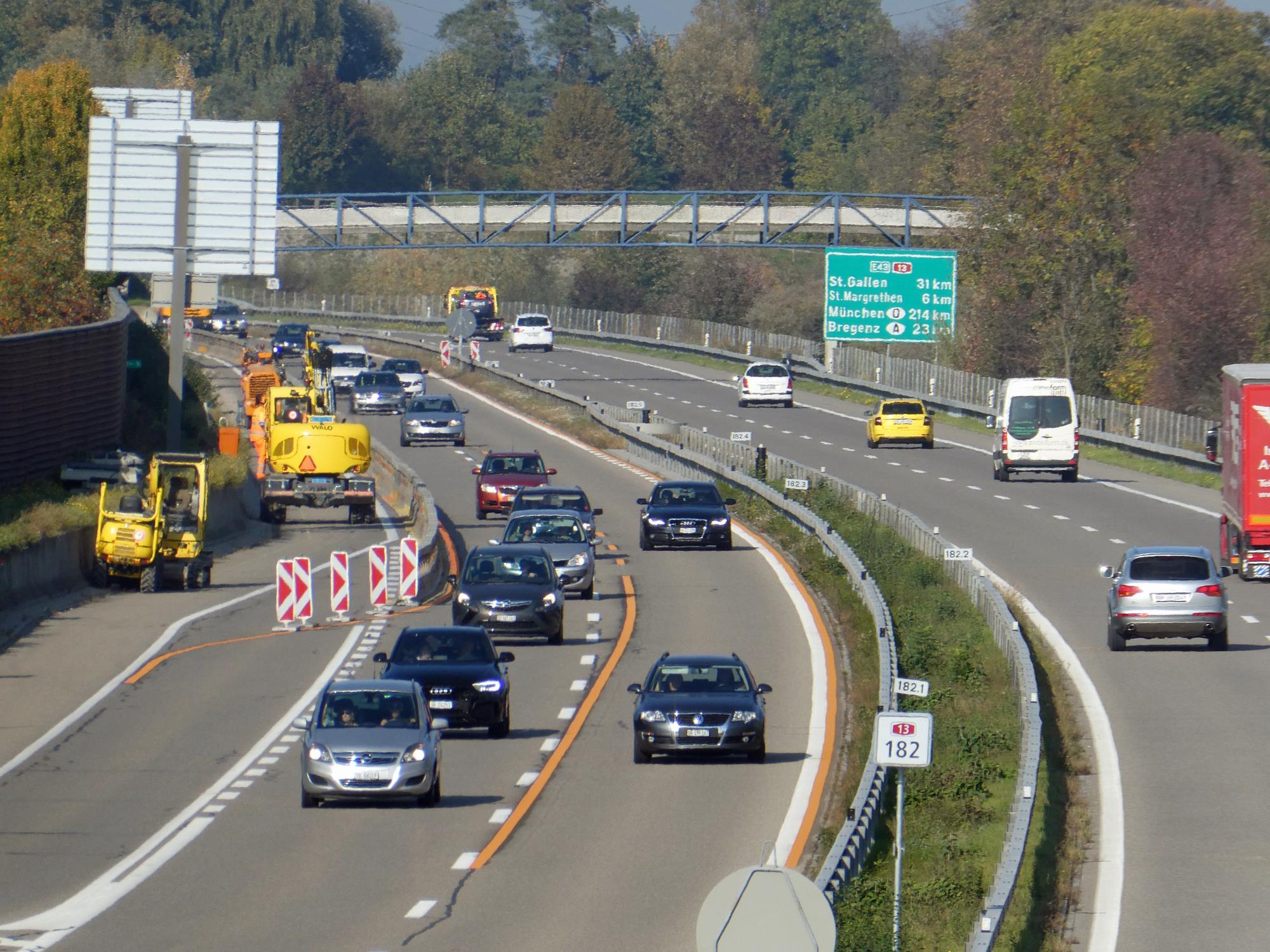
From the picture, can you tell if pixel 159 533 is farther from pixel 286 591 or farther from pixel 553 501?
pixel 553 501

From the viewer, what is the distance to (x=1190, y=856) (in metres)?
19.5

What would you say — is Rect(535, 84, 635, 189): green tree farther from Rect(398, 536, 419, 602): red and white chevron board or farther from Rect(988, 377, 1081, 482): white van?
Rect(398, 536, 419, 602): red and white chevron board

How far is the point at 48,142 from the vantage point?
74.3m

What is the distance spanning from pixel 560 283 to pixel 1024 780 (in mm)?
124369

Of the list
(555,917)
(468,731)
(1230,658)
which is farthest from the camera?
(1230,658)

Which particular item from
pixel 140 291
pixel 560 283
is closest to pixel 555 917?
pixel 140 291

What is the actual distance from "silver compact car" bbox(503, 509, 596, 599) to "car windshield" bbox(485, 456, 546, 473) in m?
11.0

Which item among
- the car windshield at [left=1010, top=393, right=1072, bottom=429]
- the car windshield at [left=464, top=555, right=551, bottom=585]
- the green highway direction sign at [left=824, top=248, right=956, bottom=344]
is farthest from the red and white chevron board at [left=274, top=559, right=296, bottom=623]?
the green highway direction sign at [left=824, top=248, right=956, bottom=344]

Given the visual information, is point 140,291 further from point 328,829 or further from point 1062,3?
point 328,829

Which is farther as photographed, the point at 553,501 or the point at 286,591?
the point at 553,501

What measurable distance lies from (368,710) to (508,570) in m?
11.9

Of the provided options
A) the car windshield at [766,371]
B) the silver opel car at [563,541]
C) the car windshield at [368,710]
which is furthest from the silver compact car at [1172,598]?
the car windshield at [766,371]

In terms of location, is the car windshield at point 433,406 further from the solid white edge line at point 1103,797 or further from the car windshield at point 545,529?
the solid white edge line at point 1103,797

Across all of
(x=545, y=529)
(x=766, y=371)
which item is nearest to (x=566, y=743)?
(x=545, y=529)
